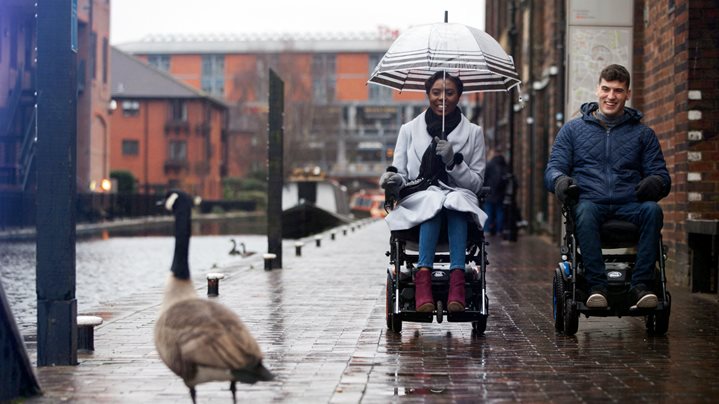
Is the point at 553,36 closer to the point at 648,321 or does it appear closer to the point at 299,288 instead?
the point at 299,288

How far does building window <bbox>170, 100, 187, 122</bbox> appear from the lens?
278ft

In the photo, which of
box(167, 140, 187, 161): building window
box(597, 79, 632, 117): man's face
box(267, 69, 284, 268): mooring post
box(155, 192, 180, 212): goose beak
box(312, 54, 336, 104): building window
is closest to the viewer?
box(155, 192, 180, 212): goose beak

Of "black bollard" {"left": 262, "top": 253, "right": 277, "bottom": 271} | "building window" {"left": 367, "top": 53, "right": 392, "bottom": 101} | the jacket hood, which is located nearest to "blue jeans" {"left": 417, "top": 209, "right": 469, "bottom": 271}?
the jacket hood

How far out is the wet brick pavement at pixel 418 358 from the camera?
6.05m

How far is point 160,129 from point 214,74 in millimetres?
45381

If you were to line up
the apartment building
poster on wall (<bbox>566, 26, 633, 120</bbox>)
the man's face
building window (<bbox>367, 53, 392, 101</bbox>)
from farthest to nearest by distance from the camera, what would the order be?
building window (<bbox>367, 53, 392, 101</bbox>) → the apartment building → poster on wall (<bbox>566, 26, 633, 120</bbox>) → the man's face

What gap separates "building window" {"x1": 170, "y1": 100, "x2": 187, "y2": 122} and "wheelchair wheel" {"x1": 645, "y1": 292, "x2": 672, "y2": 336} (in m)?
77.9

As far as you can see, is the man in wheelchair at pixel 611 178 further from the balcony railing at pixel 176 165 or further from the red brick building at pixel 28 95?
the balcony railing at pixel 176 165

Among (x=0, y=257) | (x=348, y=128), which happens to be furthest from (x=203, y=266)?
(x=348, y=128)

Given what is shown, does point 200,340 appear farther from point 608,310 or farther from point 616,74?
point 616,74

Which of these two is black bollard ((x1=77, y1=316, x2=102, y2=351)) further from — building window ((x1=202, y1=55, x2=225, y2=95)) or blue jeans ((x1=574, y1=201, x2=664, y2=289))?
building window ((x1=202, y1=55, x2=225, y2=95))

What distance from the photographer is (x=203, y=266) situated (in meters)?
19.5

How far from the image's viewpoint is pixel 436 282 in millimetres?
8391

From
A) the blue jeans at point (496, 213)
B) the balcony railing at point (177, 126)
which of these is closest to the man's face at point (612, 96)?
the blue jeans at point (496, 213)
